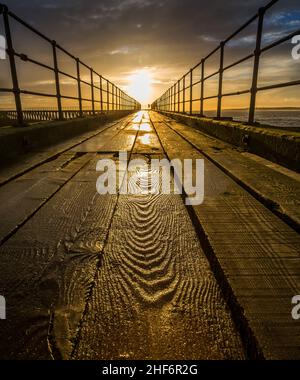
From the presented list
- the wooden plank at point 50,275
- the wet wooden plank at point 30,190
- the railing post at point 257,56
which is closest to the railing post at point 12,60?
the wet wooden plank at point 30,190

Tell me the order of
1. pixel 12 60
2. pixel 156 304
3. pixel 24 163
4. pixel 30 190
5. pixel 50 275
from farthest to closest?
pixel 12 60, pixel 24 163, pixel 30 190, pixel 50 275, pixel 156 304

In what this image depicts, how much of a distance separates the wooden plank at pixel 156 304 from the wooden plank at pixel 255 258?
0.20 feet

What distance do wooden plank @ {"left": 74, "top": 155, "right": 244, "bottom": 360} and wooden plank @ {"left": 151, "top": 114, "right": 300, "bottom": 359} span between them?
0.06 metres

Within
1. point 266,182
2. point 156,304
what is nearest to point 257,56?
point 266,182

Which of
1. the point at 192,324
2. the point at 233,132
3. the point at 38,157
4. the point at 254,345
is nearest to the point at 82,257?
the point at 192,324

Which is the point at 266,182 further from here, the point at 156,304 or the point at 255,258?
the point at 156,304

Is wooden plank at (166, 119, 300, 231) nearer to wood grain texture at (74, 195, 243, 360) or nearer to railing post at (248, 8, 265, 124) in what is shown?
wood grain texture at (74, 195, 243, 360)

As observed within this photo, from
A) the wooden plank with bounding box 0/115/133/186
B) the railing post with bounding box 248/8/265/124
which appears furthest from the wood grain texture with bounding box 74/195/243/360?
the railing post with bounding box 248/8/265/124

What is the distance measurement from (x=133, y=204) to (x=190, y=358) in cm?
102

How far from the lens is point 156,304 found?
79cm

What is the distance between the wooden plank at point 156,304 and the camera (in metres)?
0.64

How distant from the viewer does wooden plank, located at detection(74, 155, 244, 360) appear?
0.64m

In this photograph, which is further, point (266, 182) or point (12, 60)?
point (12, 60)

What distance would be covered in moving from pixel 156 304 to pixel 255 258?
425 mm
